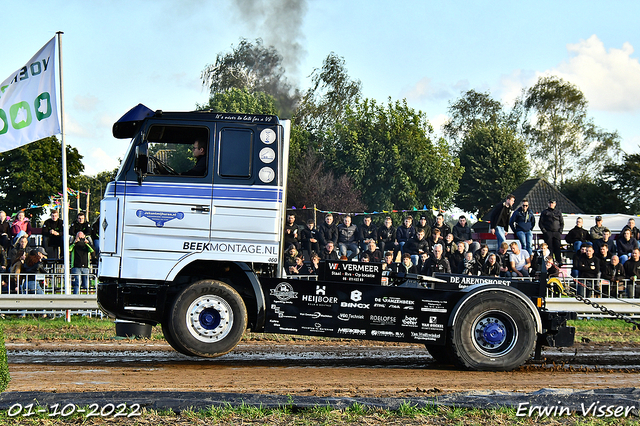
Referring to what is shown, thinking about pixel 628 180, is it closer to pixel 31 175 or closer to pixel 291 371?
pixel 31 175

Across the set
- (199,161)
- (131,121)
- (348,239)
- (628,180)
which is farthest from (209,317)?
(628,180)

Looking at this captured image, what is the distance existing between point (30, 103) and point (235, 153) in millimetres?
7043

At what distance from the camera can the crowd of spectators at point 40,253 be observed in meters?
14.2

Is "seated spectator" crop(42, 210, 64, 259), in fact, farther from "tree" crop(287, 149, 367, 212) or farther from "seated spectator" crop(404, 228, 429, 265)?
"tree" crop(287, 149, 367, 212)

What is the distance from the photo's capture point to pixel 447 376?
8.06 metres

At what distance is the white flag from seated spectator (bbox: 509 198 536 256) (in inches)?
439

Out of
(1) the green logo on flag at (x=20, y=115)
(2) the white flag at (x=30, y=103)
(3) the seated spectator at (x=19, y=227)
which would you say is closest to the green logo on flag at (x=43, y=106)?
(2) the white flag at (x=30, y=103)

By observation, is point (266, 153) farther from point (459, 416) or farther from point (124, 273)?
point (459, 416)

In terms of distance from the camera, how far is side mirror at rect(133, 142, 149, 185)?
841 centimetres

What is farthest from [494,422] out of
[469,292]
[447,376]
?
[469,292]

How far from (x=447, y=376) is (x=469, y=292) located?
1167 mm

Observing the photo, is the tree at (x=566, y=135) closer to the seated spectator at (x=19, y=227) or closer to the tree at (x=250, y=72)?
the tree at (x=250, y=72)

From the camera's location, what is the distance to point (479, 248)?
16234 millimetres

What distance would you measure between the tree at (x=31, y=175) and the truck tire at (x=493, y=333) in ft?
160
